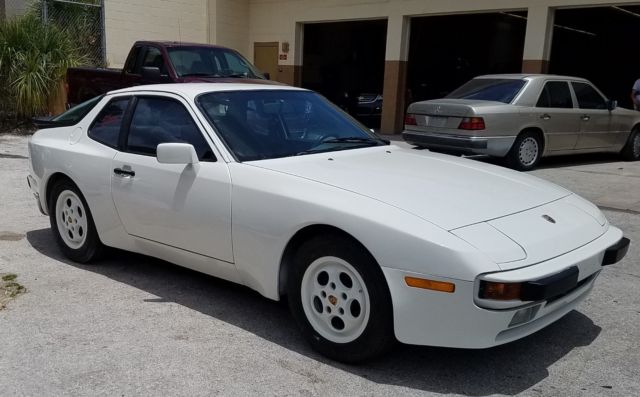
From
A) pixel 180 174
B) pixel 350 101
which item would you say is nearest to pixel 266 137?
pixel 180 174

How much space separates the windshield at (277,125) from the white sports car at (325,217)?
1 cm

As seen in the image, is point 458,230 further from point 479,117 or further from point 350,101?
point 350,101

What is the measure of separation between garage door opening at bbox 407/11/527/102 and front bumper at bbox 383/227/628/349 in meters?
18.1

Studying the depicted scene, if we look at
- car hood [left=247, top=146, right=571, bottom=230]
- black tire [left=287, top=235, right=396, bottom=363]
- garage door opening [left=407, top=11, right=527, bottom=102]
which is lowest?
black tire [left=287, top=235, right=396, bottom=363]

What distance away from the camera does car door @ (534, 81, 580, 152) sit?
10352mm

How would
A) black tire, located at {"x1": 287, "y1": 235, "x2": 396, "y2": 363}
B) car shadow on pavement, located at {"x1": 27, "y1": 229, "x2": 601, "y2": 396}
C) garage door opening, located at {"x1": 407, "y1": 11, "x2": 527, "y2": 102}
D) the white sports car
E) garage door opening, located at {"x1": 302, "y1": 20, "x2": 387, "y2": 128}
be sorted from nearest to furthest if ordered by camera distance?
the white sports car < black tire, located at {"x1": 287, "y1": 235, "x2": 396, "y2": 363} < car shadow on pavement, located at {"x1": 27, "y1": 229, "x2": 601, "y2": 396} < garage door opening, located at {"x1": 302, "y1": 20, "x2": 387, "y2": 128} < garage door opening, located at {"x1": 407, "y1": 11, "x2": 527, "y2": 102}

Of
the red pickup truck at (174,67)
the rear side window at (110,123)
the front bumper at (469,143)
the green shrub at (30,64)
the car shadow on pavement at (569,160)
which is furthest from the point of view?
the green shrub at (30,64)

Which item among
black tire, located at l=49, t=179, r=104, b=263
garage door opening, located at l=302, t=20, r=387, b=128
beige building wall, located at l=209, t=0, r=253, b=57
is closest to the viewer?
black tire, located at l=49, t=179, r=104, b=263

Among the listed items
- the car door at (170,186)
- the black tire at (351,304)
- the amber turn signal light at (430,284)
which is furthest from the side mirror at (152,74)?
the amber turn signal light at (430,284)

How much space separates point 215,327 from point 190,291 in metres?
0.70

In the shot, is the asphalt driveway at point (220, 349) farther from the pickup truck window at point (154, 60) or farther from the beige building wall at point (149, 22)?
the beige building wall at point (149, 22)

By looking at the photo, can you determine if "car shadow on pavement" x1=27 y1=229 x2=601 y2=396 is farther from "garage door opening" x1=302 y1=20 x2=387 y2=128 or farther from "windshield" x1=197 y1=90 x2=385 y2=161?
"garage door opening" x1=302 y1=20 x2=387 y2=128

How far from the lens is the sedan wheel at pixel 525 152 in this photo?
1005 cm

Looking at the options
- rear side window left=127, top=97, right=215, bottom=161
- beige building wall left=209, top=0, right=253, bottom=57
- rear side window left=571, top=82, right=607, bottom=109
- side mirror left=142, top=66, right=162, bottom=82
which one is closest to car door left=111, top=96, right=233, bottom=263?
rear side window left=127, top=97, right=215, bottom=161
